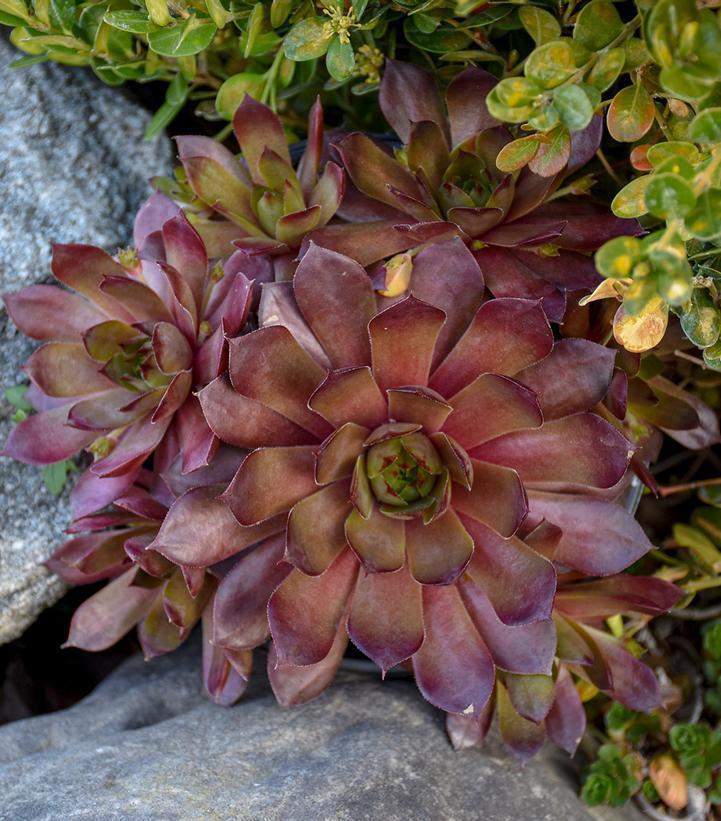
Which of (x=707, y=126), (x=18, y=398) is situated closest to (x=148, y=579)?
(x=18, y=398)

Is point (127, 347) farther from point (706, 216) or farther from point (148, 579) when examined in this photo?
point (706, 216)

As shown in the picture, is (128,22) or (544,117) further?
(128,22)

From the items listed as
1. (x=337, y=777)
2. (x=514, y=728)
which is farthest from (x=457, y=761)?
(x=337, y=777)

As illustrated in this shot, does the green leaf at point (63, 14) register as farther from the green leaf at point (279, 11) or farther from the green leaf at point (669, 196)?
the green leaf at point (669, 196)

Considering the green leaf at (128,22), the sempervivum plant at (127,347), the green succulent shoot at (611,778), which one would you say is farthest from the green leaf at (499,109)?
the green succulent shoot at (611,778)

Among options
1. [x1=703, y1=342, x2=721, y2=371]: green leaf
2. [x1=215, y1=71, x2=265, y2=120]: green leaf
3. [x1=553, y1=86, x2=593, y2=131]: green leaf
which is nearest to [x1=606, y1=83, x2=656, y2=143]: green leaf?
[x1=553, y1=86, x2=593, y2=131]: green leaf

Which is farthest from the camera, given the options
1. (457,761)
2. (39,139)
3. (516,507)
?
(39,139)

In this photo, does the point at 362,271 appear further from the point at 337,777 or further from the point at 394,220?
the point at 337,777
